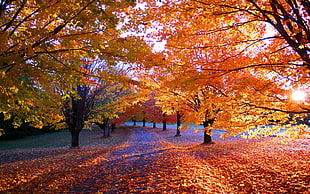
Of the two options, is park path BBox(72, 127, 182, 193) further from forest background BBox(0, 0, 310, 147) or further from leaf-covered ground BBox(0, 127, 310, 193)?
forest background BBox(0, 0, 310, 147)

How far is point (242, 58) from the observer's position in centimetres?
520

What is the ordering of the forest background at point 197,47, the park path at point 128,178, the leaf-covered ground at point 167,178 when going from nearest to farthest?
the forest background at point 197,47
the leaf-covered ground at point 167,178
the park path at point 128,178

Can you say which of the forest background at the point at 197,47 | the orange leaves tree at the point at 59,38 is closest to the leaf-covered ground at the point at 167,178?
the forest background at the point at 197,47

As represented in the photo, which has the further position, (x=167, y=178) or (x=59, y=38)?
(x=167, y=178)

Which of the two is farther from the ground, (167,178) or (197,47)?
(197,47)

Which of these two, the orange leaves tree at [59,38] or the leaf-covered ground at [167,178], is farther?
the leaf-covered ground at [167,178]

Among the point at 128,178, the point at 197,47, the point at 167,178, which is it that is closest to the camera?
the point at 197,47

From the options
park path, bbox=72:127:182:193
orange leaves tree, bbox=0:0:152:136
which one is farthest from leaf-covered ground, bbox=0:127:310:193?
orange leaves tree, bbox=0:0:152:136

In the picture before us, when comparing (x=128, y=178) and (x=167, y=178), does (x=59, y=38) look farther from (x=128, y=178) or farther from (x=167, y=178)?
(x=167, y=178)

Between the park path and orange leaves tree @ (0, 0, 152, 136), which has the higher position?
orange leaves tree @ (0, 0, 152, 136)

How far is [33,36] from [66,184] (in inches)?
159

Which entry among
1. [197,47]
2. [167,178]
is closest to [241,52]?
[197,47]

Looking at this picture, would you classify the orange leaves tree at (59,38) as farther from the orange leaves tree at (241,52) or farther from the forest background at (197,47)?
the orange leaves tree at (241,52)

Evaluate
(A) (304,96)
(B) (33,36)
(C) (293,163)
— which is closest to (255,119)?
(A) (304,96)
